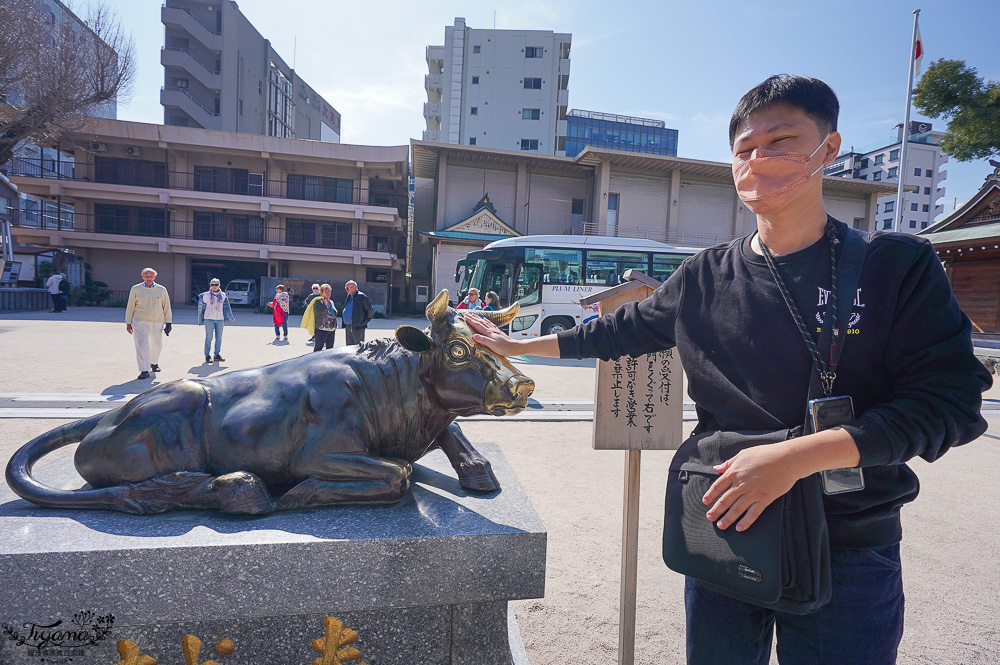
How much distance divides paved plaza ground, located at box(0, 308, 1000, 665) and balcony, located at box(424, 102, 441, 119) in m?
40.0

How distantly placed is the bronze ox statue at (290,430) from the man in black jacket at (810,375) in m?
0.90

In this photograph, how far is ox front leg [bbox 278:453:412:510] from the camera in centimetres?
203

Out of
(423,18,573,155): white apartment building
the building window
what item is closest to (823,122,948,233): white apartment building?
(423,18,573,155): white apartment building

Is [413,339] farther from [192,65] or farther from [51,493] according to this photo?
[192,65]

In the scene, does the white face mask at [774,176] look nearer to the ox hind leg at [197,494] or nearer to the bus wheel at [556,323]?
the ox hind leg at [197,494]

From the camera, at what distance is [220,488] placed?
6.46ft

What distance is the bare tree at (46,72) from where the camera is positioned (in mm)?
15750

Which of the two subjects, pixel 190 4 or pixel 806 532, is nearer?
pixel 806 532

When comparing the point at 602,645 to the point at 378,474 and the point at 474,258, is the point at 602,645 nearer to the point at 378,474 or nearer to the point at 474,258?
the point at 378,474

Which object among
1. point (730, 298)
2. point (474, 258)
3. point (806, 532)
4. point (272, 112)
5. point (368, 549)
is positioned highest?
point (272, 112)

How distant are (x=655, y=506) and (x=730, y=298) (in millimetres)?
3295

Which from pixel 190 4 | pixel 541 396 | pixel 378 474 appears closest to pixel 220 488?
pixel 378 474

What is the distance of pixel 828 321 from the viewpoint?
1.20 m

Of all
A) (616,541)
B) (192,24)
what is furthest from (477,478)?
(192,24)
